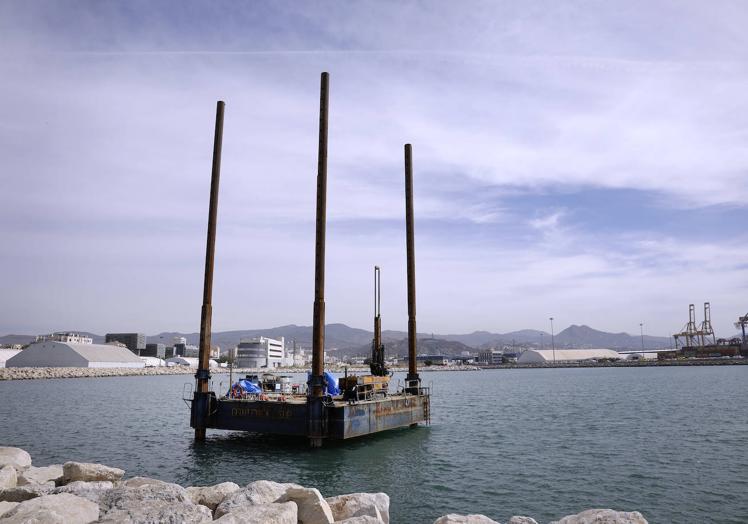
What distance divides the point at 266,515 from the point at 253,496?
269 cm

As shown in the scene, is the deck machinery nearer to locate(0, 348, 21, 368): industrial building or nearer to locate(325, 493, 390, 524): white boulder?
locate(325, 493, 390, 524): white boulder

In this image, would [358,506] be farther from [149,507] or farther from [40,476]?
[40,476]

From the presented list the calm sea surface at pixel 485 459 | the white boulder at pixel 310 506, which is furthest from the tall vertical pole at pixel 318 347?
the white boulder at pixel 310 506

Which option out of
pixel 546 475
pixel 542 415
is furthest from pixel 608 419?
pixel 546 475

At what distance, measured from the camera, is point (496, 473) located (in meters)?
22.2

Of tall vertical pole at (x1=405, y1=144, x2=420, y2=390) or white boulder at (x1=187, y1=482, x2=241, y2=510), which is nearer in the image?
white boulder at (x1=187, y1=482, x2=241, y2=510)

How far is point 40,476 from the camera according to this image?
1673 centimetres

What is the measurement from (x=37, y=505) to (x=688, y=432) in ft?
113

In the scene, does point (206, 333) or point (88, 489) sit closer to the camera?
point (88, 489)

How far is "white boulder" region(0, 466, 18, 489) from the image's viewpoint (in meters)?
14.4

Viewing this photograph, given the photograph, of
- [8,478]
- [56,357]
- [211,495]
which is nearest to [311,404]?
[211,495]

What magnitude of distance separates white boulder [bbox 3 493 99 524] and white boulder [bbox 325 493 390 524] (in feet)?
17.6

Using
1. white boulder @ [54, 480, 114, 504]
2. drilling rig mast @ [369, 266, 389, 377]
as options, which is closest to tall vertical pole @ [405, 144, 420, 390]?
drilling rig mast @ [369, 266, 389, 377]

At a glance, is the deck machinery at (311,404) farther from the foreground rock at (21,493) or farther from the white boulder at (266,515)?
the white boulder at (266,515)
